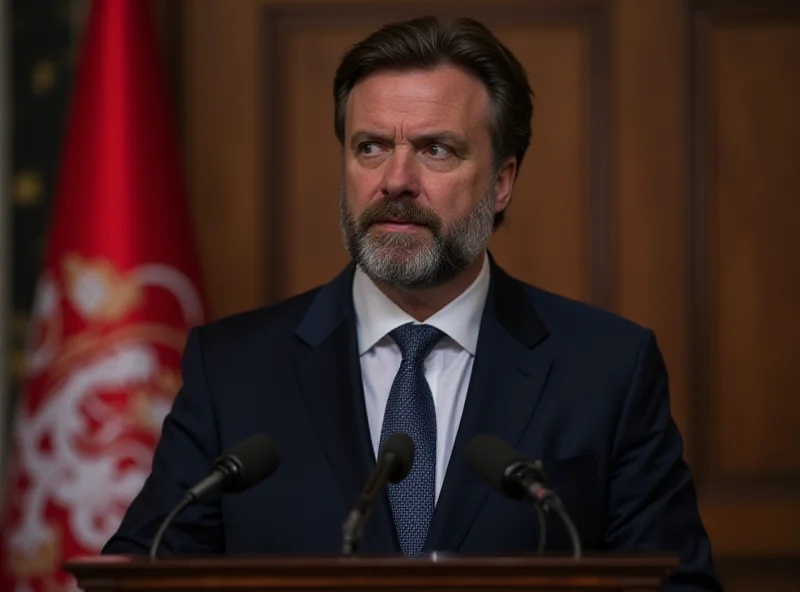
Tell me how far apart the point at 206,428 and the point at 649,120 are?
61.8 inches

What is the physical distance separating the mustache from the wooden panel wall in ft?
3.70

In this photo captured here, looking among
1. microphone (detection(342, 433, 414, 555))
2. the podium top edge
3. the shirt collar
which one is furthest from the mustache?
the podium top edge

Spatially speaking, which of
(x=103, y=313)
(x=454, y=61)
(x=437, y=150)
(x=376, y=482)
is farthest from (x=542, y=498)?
(x=103, y=313)

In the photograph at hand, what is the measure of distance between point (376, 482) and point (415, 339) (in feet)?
2.11

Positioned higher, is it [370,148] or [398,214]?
[370,148]

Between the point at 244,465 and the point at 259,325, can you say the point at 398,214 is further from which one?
the point at 244,465

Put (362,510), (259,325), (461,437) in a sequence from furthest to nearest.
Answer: (259,325) → (461,437) → (362,510)

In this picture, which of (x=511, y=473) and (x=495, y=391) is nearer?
(x=511, y=473)

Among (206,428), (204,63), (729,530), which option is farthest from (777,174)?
(206,428)

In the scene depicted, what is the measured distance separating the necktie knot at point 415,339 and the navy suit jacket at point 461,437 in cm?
7

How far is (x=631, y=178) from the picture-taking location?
339 cm

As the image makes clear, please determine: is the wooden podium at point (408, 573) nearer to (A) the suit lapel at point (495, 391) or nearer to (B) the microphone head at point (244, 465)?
(B) the microphone head at point (244, 465)

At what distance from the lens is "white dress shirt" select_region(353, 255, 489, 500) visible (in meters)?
2.26

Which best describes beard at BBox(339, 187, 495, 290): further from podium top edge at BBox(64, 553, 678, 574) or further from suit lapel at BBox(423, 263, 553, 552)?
podium top edge at BBox(64, 553, 678, 574)
